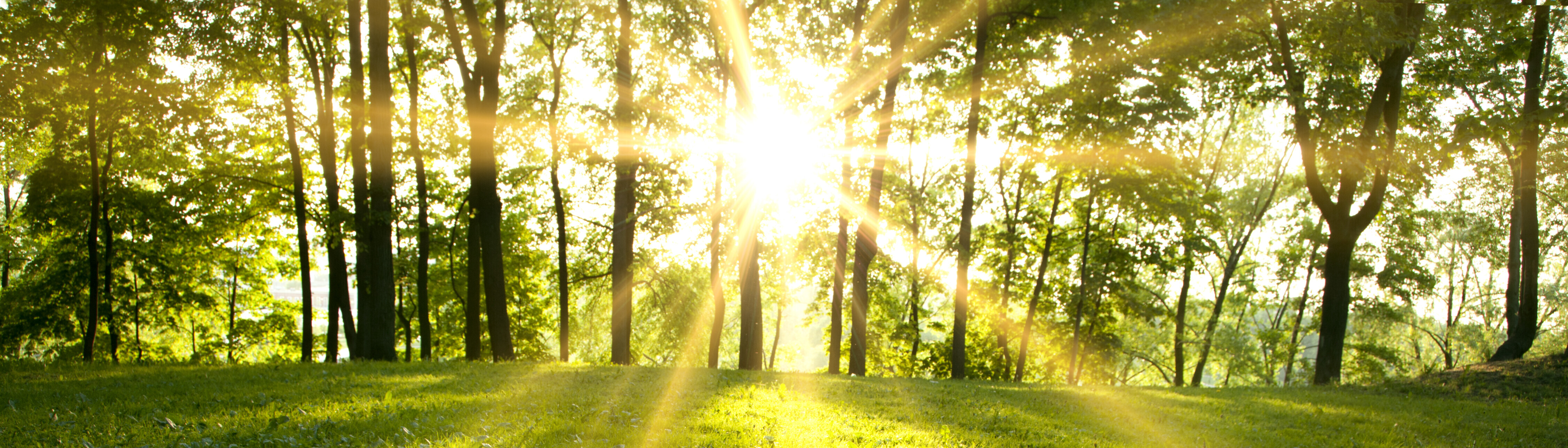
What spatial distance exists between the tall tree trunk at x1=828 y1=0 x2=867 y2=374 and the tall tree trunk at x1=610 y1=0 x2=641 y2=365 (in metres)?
5.43

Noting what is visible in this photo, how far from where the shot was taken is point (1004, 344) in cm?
2889

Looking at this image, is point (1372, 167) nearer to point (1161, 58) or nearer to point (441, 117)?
point (1161, 58)

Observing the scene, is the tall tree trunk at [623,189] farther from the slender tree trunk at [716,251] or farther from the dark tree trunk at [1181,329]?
the dark tree trunk at [1181,329]

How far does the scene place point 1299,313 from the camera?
3462 cm

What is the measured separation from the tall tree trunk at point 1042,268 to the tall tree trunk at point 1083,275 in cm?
103

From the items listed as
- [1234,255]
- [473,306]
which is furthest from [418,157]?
[1234,255]

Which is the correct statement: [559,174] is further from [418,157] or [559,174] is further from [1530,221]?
[1530,221]

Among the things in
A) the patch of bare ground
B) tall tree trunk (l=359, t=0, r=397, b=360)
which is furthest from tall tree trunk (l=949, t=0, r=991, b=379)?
tall tree trunk (l=359, t=0, r=397, b=360)

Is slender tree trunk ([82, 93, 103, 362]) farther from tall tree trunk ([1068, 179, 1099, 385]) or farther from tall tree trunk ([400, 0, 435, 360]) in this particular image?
tall tree trunk ([1068, 179, 1099, 385])

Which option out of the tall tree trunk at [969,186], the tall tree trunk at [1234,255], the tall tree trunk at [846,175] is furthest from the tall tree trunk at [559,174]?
the tall tree trunk at [1234,255]

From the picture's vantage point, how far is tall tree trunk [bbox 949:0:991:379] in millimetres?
18594

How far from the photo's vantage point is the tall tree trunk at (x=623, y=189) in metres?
18.6

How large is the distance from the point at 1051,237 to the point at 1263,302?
19736 mm

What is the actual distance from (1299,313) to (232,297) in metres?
47.2
